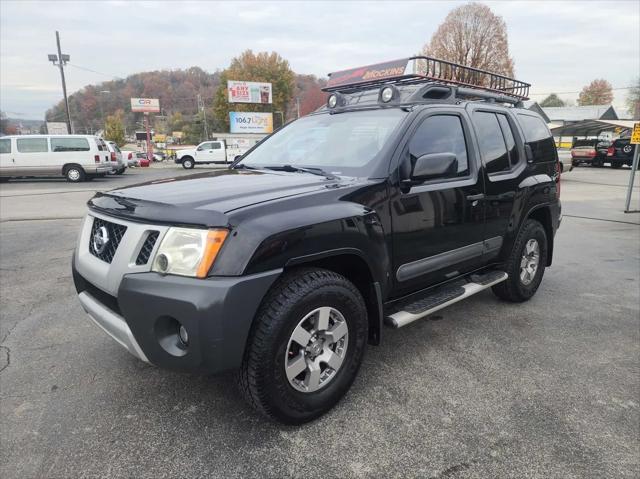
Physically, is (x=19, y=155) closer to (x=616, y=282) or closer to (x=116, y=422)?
(x=116, y=422)

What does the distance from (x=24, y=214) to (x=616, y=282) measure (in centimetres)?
1026

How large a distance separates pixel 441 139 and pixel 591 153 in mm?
26280

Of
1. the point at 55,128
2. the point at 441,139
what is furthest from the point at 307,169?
the point at 55,128

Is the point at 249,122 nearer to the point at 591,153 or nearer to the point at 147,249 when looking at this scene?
the point at 591,153

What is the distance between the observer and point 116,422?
238 cm

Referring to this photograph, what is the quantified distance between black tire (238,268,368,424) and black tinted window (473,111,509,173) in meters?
1.80

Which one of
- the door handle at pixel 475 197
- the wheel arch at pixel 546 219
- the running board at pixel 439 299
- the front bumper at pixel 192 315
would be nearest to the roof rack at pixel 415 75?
the door handle at pixel 475 197

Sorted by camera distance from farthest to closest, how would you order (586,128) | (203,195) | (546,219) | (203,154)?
1. (586,128)
2. (203,154)
3. (546,219)
4. (203,195)

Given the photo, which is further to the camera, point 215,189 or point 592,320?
point 592,320

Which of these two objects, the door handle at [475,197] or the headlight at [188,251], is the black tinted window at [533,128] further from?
the headlight at [188,251]

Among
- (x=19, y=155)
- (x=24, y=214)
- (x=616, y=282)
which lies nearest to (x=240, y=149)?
(x=19, y=155)

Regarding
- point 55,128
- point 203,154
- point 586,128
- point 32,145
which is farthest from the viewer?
point 55,128

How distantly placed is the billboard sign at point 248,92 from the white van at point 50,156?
31.9 meters

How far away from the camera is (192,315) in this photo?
1.89 metres
